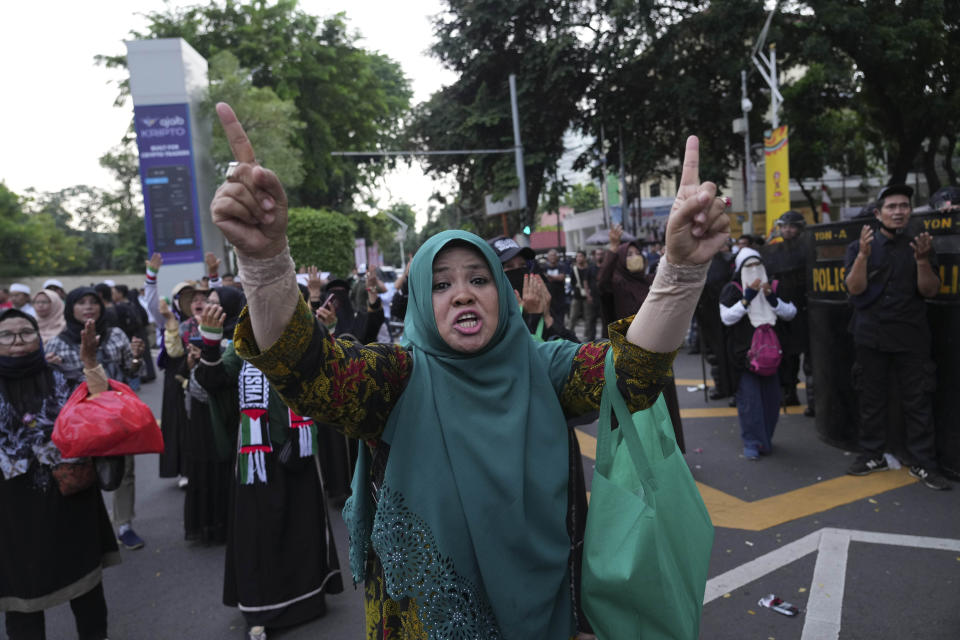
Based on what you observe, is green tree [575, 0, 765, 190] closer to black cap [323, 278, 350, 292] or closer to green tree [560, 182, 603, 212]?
black cap [323, 278, 350, 292]

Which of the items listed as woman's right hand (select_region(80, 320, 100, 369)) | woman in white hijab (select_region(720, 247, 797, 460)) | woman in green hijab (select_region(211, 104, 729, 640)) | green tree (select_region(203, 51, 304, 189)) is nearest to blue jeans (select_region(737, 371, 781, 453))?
woman in white hijab (select_region(720, 247, 797, 460))

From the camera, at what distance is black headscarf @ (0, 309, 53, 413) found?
3.36 meters

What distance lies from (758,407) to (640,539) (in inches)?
187

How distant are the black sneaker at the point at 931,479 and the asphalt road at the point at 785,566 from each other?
6cm

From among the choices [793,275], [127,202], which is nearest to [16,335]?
[793,275]

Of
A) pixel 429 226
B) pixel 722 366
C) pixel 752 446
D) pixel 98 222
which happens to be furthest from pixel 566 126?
pixel 98 222

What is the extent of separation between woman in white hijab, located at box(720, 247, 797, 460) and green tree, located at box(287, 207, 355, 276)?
16739 millimetres

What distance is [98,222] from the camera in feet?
214

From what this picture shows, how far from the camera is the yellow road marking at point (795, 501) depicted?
14.9ft

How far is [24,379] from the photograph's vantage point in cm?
344

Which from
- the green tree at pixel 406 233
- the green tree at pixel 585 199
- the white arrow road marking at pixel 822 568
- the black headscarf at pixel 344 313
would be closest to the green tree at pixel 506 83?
the black headscarf at pixel 344 313

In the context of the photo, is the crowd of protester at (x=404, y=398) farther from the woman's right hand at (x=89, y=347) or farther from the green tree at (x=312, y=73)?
the green tree at (x=312, y=73)

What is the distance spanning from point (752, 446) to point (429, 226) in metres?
70.6

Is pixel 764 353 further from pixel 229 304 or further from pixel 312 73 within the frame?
pixel 312 73
